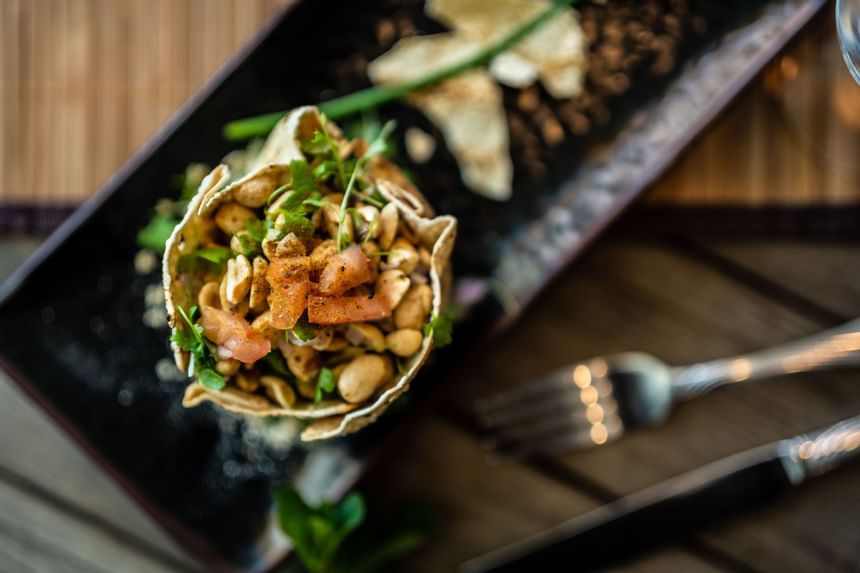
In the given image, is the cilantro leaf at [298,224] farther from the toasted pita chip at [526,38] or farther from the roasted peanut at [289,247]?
the toasted pita chip at [526,38]

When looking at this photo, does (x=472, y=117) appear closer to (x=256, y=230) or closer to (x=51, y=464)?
(x=256, y=230)

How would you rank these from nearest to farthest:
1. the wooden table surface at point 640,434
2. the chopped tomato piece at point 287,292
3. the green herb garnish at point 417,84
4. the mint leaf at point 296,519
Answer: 1. the chopped tomato piece at point 287,292
2. the mint leaf at point 296,519
3. the green herb garnish at point 417,84
4. the wooden table surface at point 640,434

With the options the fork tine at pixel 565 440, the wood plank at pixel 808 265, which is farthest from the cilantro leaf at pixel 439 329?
the wood plank at pixel 808 265

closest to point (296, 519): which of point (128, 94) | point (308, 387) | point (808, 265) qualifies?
point (308, 387)

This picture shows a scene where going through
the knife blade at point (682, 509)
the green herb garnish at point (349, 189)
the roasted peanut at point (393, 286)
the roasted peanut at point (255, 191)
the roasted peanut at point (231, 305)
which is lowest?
the knife blade at point (682, 509)

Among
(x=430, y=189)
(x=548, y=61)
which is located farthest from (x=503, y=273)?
(x=548, y=61)

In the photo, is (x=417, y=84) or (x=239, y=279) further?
(x=417, y=84)

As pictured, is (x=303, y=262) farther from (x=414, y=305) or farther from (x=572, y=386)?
(x=572, y=386)
